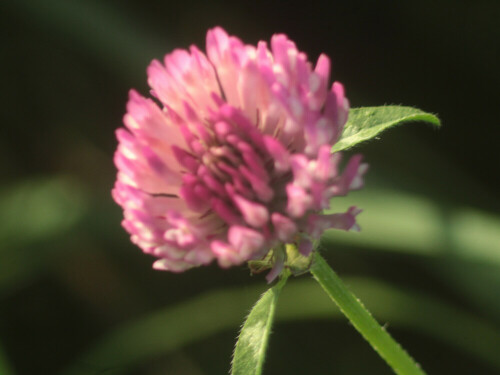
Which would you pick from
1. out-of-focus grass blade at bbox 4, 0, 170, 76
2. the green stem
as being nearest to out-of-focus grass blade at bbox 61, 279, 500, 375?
out-of-focus grass blade at bbox 4, 0, 170, 76

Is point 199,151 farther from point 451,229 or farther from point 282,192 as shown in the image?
point 451,229

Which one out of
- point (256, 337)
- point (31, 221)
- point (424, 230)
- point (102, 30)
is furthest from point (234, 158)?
point (102, 30)

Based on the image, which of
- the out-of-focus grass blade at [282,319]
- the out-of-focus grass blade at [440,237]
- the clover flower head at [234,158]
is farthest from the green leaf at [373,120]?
the out-of-focus grass blade at [282,319]

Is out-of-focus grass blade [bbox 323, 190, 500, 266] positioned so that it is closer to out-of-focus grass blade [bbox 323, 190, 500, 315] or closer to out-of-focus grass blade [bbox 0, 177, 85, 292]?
out-of-focus grass blade [bbox 323, 190, 500, 315]

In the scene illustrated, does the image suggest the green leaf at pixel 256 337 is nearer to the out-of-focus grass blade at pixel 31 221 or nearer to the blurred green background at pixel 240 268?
the blurred green background at pixel 240 268

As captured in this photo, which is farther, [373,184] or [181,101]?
[373,184]

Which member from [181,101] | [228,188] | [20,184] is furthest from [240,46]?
[20,184]
